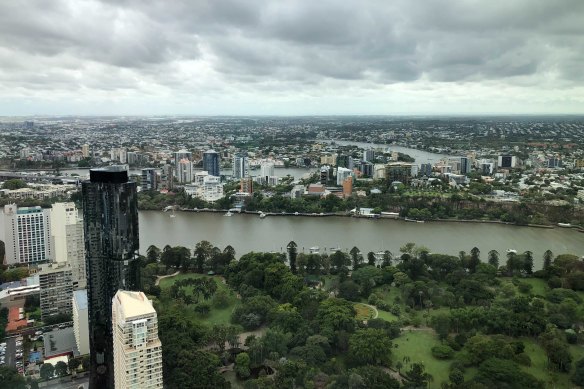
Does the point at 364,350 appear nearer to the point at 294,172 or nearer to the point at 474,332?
the point at 474,332

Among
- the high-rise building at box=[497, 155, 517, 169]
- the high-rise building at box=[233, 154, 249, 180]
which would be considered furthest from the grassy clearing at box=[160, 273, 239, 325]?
the high-rise building at box=[497, 155, 517, 169]

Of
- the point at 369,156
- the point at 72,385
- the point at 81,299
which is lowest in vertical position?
the point at 72,385

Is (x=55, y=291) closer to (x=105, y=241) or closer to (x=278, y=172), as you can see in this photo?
(x=105, y=241)

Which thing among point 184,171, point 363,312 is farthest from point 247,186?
point 363,312

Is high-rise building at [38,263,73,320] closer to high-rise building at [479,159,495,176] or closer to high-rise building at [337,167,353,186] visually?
high-rise building at [337,167,353,186]

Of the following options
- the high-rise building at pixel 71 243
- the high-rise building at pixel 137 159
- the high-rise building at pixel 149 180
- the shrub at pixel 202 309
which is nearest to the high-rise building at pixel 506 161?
the high-rise building at pixel 149 180

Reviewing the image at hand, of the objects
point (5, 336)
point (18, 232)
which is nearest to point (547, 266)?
point (5, 336)

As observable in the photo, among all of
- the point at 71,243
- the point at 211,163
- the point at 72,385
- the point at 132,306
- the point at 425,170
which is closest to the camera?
the point at 132,306

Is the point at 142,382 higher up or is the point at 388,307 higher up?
the point at 142,382
